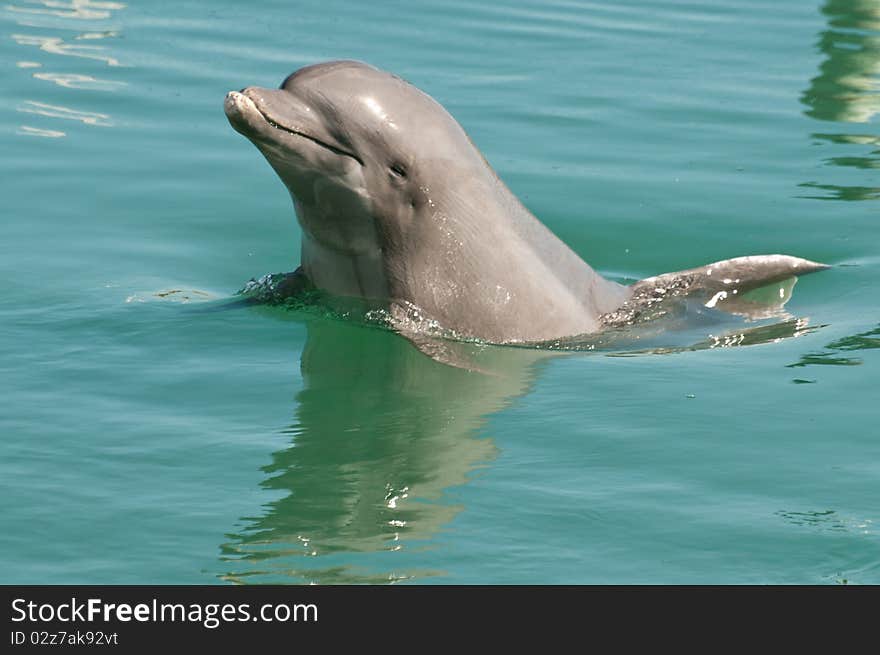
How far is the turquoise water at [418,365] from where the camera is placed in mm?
7125

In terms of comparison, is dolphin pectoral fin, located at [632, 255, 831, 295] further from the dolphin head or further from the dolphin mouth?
the dolphin mouth

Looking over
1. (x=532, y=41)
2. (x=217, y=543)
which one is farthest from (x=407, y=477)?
(x=532, y=41)

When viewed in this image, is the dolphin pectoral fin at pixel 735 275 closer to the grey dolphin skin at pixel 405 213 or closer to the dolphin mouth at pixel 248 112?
the grey dolphin skin at pixel 405 213

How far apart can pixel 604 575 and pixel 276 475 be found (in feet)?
6.13

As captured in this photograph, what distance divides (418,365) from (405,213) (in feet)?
3.10

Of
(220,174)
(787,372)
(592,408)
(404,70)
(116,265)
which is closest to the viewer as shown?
(592,408)

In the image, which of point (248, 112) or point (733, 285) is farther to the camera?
point (733, 285)

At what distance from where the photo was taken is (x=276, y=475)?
7859 mm

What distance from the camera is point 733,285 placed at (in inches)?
465

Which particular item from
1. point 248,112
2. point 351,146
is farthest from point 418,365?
point 248,112

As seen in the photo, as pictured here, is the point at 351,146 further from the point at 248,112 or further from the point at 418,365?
the point at 418,365

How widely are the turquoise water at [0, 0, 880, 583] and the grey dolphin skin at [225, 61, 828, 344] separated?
314 mm

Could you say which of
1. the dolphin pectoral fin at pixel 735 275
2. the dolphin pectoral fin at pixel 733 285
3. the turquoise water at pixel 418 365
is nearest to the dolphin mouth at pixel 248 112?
the turquoise water at pixel 418 365

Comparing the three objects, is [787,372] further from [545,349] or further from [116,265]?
[116,265]
